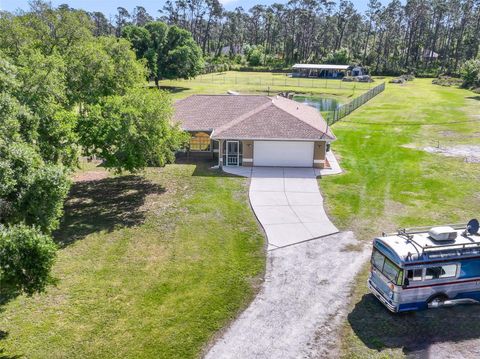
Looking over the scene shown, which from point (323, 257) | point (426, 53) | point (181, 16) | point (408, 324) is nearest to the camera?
point (408, 324)

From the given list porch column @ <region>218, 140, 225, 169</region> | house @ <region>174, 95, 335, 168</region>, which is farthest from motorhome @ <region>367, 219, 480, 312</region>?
porch column @ <region>218, 140, 225, 169</region>

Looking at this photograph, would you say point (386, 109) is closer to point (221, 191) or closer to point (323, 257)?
point (221, 191)

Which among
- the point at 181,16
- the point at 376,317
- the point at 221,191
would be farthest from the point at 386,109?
the point at 181,16

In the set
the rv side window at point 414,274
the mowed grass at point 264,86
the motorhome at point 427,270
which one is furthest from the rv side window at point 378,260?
the mowed grass at point 264,86

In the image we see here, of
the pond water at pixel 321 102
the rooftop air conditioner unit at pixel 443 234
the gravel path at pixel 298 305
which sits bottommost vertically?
the gravel path at pixel 298 305

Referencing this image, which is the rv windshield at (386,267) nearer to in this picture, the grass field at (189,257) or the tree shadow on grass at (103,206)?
the grass field at (189,257)

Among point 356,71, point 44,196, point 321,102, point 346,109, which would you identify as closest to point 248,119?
point 44,196

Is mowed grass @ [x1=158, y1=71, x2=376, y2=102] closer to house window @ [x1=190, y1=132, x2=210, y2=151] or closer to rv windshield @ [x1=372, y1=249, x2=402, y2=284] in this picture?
house window @ [x1=190, y1=132, x2=210, y2=151]
